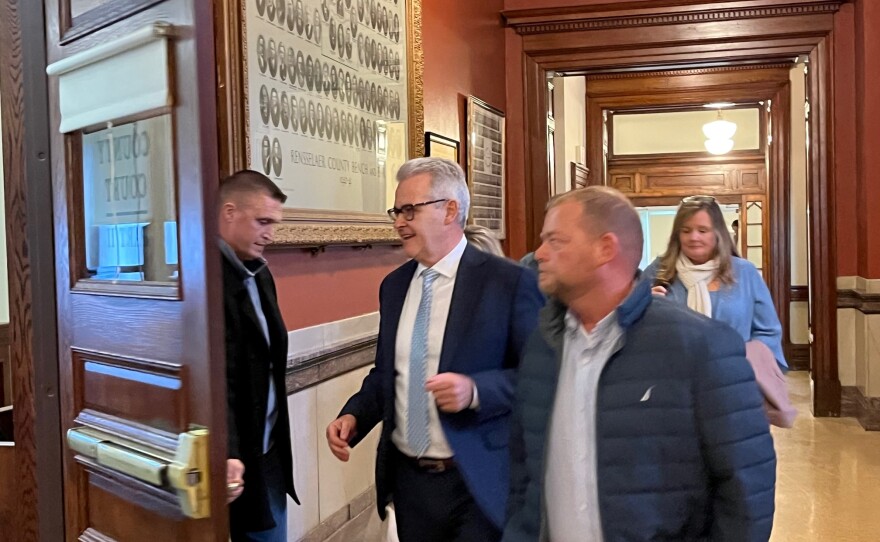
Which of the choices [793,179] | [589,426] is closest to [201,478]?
[589,426]

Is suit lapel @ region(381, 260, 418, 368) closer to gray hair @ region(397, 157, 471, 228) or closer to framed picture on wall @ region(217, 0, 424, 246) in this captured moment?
gray hair @ region(397, 157, 471, 228)

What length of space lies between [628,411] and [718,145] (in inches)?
399

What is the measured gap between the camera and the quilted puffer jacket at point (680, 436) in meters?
1.53

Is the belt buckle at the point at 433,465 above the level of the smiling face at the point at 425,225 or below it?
below

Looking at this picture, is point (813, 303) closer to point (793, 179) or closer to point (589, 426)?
point (793, 179)

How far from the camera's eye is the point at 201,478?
50.0 inches

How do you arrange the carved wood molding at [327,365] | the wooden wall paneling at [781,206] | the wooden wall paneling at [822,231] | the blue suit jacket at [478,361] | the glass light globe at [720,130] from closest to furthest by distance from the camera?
the blue suit jacket at [478,361] < the carved wood molding at [327,365] < the wooden wall paneling at [822,231] < the wooden wall paneling at [781,206] < the glass light globe at [720,130]

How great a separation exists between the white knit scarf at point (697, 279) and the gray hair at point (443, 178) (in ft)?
4.65

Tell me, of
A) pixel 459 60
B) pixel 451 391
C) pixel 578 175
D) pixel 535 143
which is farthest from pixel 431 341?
pixel 578 175

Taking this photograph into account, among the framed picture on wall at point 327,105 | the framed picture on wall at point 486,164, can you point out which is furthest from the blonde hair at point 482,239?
the framed picture on wall at point 486,164

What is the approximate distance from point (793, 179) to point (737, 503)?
8.36m

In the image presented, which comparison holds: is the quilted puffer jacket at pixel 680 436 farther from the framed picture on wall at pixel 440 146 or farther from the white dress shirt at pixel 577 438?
the framed picture on wall at pixel 440 146

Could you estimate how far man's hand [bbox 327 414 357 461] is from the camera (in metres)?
2.23

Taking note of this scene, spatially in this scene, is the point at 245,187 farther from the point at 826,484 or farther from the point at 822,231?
the point at 822,231
